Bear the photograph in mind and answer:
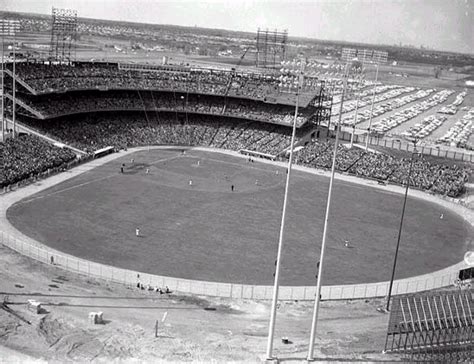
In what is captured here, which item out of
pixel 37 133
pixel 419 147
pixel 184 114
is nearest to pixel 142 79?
pixel 184 114

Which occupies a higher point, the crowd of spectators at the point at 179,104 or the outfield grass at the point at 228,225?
the crowd of spectators at the point at 179,104

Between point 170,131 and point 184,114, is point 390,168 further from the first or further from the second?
point 184,114

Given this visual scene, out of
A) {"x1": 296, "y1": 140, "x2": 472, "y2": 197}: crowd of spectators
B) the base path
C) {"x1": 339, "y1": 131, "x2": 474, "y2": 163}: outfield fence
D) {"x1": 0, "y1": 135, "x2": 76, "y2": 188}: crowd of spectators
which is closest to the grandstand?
{"x1": 296, "y1": 140, "x2": 472, "y2": 197}: crowd of spectators

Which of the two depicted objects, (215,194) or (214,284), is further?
(215,194)

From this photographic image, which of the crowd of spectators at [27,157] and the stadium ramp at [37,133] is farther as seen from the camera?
the stadium ramp at [37,133]

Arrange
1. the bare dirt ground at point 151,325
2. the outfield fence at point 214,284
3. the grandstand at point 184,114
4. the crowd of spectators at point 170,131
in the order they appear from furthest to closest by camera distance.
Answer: the crowd of spectators at point 170,131
the grandstand at point 184,114
the outfield fence at point 214,284
the bare dirt ground at point 151,325

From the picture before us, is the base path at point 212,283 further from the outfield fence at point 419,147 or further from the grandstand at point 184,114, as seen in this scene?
the outfield fence at point 419,147

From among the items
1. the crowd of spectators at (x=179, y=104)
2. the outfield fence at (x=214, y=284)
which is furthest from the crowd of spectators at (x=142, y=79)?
the outfield fence at (x=214, y=284)
